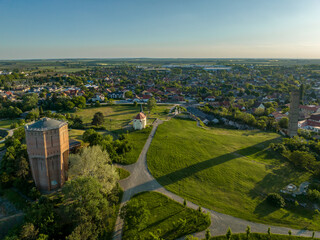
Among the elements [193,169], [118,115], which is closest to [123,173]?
[193,169]

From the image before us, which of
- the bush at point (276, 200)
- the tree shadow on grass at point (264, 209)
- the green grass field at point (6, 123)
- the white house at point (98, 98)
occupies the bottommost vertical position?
the tree shadow on grass at point (264, 209)

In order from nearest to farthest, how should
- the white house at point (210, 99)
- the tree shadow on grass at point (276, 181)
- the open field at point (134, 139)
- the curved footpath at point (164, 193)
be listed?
the curved footpath at point (164, 193) → the tree shadow on grass at point (276, 181) → the open field at point (134, 139) → the white house at point (210, 99)

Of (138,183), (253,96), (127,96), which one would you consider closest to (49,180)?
(138,183)

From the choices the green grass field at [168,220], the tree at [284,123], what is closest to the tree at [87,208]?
the green grass field at [168,220]

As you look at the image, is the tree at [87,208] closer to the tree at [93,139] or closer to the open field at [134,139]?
the open field at [134,139]

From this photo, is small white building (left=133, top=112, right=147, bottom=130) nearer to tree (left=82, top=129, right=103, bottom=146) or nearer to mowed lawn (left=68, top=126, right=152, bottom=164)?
mowed lawn (left=68, top=126, right=152, bottom=164)

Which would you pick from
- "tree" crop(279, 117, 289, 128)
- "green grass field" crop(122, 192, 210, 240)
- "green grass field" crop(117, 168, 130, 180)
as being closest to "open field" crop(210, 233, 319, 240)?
"green grass field" crop(122, 192, 210, 240)

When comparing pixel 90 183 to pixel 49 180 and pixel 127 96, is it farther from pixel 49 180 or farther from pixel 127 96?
→ pixel 127 96

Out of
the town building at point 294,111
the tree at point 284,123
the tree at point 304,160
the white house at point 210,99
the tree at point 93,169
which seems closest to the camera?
the tree at point 93,169
